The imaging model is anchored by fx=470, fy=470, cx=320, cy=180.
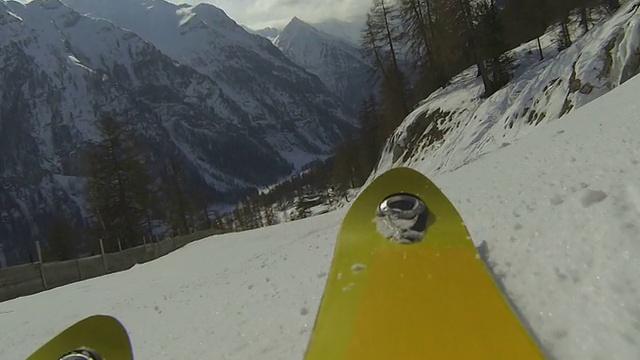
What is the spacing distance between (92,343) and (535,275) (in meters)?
2.35

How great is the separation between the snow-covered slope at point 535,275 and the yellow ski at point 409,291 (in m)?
0.20

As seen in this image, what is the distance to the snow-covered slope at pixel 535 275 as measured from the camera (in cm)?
202

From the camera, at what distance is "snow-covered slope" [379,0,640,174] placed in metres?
12.0

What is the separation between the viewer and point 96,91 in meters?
196

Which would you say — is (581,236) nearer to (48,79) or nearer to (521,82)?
(521,82)

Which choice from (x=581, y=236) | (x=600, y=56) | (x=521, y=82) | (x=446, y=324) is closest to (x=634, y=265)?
(x=581, y=236)

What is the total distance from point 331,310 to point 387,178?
1.14 metres

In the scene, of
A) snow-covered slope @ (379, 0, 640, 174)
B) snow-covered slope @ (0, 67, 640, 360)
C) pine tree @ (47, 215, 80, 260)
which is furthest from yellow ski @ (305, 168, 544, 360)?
pine tree @ (47, 215, 80, 260)

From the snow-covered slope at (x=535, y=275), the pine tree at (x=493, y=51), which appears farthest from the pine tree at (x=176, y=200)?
the snow-covered slope at (x=535, y=275)

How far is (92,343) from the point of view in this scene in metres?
2.43

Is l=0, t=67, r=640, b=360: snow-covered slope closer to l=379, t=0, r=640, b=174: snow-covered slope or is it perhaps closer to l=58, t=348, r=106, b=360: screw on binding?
l=58, t=348, r=106, b=360: screw on binding

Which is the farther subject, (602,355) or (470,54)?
(470,54)

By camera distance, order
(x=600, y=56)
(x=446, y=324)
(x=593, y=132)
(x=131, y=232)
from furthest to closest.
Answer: (x=131, y=232) → (x=600, y=56) → (x=593, y=132) → (x=446, y=324)

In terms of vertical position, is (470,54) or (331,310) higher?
(470,54)
